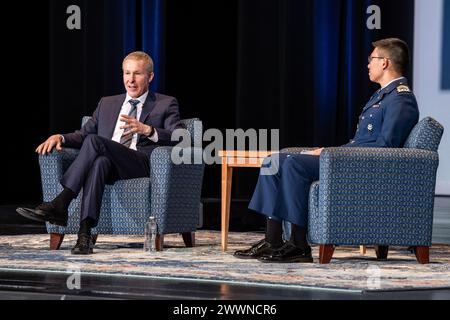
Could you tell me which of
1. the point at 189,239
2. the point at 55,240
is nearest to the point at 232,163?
the point at 189,239

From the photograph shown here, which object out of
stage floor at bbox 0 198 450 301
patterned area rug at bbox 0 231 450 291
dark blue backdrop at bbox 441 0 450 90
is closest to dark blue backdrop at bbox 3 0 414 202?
dark blue backdrop at bbox 441 0 450 90

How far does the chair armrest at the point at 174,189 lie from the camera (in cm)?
→ 479

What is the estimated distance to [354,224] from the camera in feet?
14.0

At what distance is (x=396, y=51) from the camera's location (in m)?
4.45

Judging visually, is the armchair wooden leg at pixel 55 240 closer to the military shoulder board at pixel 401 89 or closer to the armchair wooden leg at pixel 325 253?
the armchair wooden leg at pixel 325 253

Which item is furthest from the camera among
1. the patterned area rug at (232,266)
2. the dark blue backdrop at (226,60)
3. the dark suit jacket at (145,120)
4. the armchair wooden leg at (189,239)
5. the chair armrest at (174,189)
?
the dark blue backdrop at (226,60)

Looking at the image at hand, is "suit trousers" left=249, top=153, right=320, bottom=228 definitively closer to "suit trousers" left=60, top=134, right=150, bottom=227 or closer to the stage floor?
the stage floor

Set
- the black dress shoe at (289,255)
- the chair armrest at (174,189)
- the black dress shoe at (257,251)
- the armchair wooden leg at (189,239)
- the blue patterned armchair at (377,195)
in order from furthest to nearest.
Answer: the armchair wooden leg at (189,239) < the chair armrest at (174,189) < the black dress shoe at (257,251) < the black dress shoe at (289,255) < the blue patterned armchair at (377,195)

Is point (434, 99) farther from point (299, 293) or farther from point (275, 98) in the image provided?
point (299, 293)

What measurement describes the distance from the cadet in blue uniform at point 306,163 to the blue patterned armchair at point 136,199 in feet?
1.78

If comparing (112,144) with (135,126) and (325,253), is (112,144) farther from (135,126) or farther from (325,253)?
(325,253)

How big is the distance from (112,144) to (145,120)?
36 centimetres

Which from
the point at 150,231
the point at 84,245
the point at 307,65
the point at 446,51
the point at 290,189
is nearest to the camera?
the point at 290,189

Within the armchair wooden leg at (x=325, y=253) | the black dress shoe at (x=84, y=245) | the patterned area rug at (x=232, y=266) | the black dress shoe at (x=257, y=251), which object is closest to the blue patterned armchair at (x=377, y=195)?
the armchair wooden leg at (x=325, y=253)
